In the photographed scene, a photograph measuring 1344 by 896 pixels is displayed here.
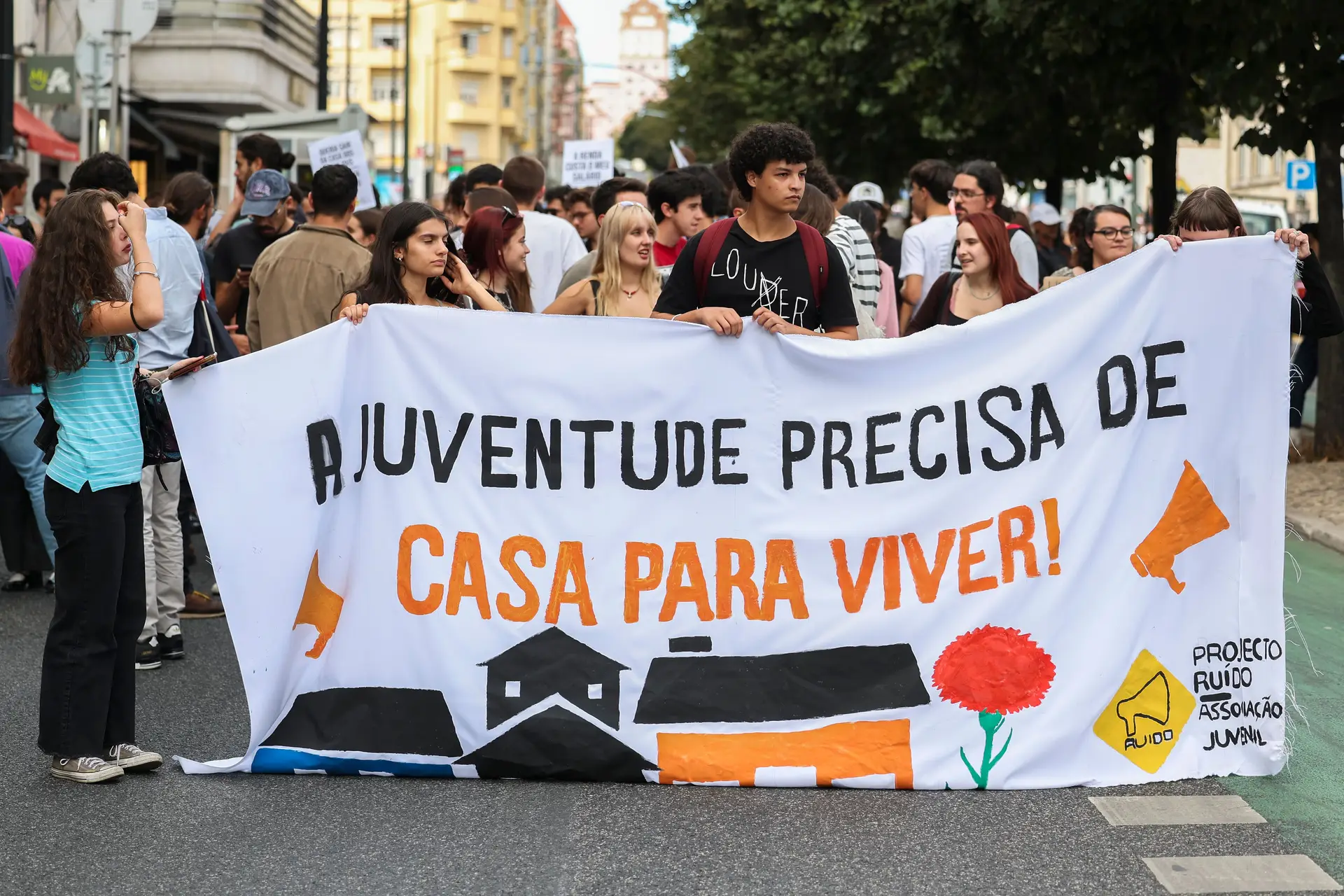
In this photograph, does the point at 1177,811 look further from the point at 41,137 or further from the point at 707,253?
the point at 41,137

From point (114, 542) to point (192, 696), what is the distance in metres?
1.41

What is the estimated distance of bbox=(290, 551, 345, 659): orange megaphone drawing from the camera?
594 cm

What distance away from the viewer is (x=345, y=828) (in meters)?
5.35

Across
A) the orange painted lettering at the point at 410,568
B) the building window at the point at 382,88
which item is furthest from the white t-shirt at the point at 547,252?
the building window at the point at 382,88

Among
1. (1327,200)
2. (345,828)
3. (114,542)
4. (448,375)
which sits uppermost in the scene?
(1327,200)

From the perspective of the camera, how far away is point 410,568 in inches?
233

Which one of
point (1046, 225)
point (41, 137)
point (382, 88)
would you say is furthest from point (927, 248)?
point (382, 88)

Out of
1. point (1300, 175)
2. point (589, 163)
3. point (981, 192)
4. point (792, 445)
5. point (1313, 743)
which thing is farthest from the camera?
point (1300, 175)

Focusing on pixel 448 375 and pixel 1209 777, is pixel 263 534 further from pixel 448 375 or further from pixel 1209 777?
pixel 1209 777

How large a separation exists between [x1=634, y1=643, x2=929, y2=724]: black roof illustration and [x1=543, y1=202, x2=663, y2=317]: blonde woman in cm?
201

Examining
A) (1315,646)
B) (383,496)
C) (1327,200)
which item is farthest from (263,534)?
(1327,200)

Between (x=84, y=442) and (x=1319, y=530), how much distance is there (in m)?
7.91

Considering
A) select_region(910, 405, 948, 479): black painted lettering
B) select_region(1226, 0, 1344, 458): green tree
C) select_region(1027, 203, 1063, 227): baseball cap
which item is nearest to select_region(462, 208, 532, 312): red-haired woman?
select_region(910, 405, 948, 479): black painted lettering

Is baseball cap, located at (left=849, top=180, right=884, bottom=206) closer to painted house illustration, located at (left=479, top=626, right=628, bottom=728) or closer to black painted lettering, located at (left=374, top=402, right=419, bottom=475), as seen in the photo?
black painted lettering, located at (left=374, top=402, right=419, bottom=475)
